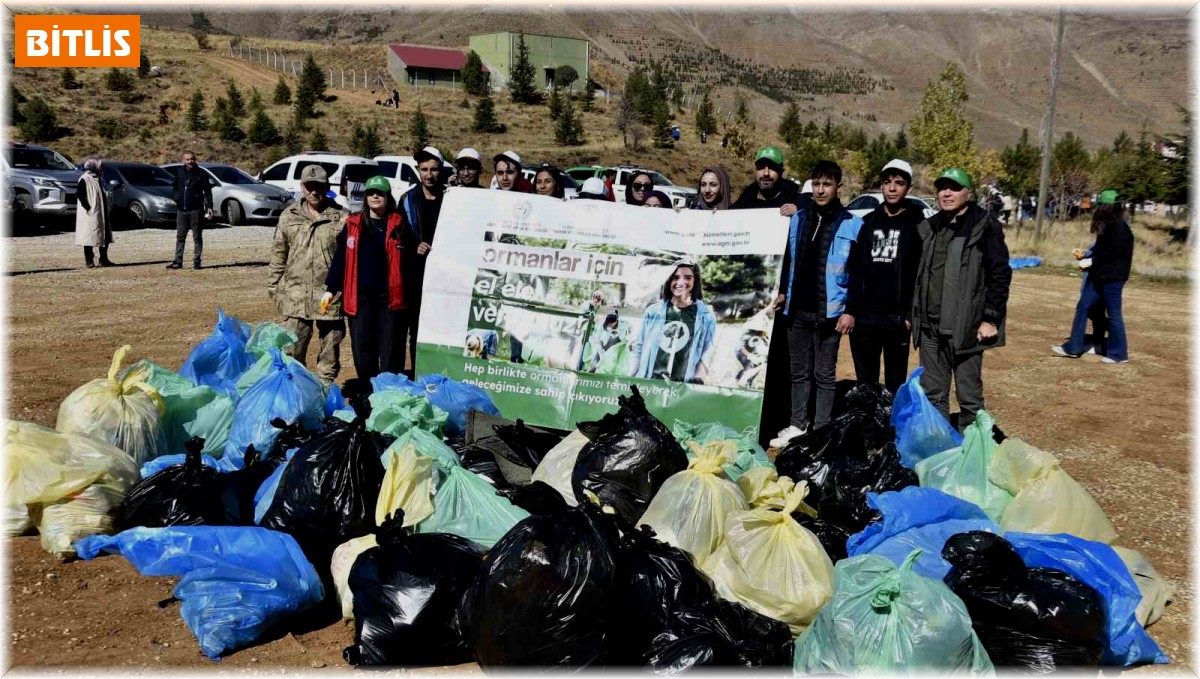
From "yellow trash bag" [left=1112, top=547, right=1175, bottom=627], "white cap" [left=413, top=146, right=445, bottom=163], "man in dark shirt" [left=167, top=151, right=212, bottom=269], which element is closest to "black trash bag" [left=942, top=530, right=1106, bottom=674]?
"yellow trash bag" [left=1112, top=547, right=1175, bottom=627]

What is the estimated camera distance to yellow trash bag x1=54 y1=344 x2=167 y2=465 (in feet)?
14.5

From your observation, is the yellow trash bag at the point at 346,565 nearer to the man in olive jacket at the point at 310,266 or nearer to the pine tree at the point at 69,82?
A: the man in olive jacket at the point at 310,266

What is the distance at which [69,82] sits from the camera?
41.3m

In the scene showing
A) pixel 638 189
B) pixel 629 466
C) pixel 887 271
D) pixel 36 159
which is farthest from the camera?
pixel 36 159

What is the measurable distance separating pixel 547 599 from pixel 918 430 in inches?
103

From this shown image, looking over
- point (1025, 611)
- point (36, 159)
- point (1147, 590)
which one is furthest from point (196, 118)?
point (1025, 611)

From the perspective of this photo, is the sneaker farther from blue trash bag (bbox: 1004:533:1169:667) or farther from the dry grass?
the dry grass

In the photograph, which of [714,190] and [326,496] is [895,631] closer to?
[326,496]

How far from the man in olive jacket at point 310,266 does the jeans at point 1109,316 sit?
24.1 ft

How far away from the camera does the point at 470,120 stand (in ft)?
147

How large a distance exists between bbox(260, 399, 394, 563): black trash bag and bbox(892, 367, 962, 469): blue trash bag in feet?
8.86

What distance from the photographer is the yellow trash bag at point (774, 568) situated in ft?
10.5

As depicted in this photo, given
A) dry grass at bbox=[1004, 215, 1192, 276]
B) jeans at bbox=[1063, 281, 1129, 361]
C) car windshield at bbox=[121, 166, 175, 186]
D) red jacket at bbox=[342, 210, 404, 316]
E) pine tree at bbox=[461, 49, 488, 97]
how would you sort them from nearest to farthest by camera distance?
red jacket at bbox=[342, 210, 404, 316], jeans at bbox=[1063, 281, 1129, 361], dry grass at bbox=[1004, 215, 1192, 276], car windshield at bbox=[121, 166, 175, 186], pine tree at bbox=[461, 49, 488, 97]

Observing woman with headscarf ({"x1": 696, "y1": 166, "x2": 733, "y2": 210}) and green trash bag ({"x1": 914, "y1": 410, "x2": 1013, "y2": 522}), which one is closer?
green trash bag ({"x1": 914, "y1": 410, "x2": 1013, "y2": 522})
